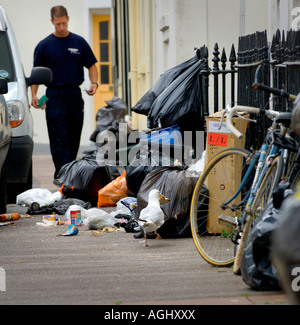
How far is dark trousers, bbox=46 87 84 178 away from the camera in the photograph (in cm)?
1108

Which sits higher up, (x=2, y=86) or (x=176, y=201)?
(x=2, y=86)

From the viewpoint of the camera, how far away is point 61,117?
436 inches

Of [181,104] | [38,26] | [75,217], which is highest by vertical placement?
[38,26]

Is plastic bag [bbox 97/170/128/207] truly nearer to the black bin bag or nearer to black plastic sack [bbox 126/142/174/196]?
black plastic sack [bbox 126/142/174/196]

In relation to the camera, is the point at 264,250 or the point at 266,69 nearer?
the point at 264,250

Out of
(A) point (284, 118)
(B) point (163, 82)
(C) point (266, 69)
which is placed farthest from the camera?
(B) point (163, 82)

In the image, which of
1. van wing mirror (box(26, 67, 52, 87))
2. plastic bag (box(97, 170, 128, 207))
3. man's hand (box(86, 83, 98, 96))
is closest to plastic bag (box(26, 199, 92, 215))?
plastic bag (box(97, 170, 128, 207))

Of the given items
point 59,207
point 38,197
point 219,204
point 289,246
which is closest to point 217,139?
point 219,204

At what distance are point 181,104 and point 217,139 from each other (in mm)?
1609

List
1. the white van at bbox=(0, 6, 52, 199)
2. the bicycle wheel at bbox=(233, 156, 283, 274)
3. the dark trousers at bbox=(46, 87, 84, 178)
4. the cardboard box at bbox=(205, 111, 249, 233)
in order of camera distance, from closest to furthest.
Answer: the bicycle wheel at bbox=(233, 156, 283, 274)
the cardboard box at bbox=(205, 111, 249, 233)
the white van at bbox=(0, 6, 52, 199)
the dark trousers at bbox=(46, 87, 84, 178)

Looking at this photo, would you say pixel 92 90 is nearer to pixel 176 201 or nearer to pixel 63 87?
pixel 63 87

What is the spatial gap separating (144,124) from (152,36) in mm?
1586

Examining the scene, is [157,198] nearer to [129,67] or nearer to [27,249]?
[27,249]

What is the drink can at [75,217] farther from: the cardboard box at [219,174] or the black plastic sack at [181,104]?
the cardboard box at [219,174]
